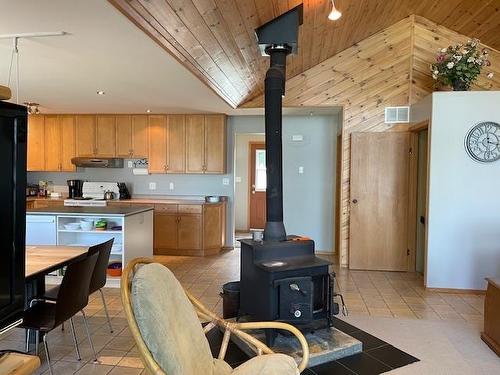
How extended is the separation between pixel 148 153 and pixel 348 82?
336 cm

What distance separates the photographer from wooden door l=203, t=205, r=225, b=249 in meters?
5.97

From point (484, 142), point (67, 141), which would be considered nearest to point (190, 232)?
point (67, 141)

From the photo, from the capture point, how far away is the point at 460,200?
4.35 metres

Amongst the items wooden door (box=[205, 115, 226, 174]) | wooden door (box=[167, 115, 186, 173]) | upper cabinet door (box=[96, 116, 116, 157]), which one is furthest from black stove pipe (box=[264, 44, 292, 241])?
upper cabinet door (box=[96, 116, 116, 157])

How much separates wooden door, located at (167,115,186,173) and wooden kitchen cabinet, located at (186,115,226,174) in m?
0.07

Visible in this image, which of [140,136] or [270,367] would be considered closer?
[270,367]

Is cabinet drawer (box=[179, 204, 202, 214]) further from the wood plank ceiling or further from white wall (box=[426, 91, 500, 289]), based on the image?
white wall (box=[426, 91, 500, 289])

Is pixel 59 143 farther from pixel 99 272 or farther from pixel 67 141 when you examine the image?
pixel 99 272

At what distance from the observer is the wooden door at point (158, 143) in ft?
20.8

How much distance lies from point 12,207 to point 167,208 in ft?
16.3

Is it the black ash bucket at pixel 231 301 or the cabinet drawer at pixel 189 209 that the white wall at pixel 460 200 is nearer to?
the black ash bucket at pixel 231 301

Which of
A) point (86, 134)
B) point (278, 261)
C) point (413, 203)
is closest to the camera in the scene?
point (278, 261)

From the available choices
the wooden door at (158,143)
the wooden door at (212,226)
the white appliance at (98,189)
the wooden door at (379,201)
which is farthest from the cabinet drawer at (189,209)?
the wooden door at (379,201)

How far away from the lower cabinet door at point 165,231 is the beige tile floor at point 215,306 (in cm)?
22
